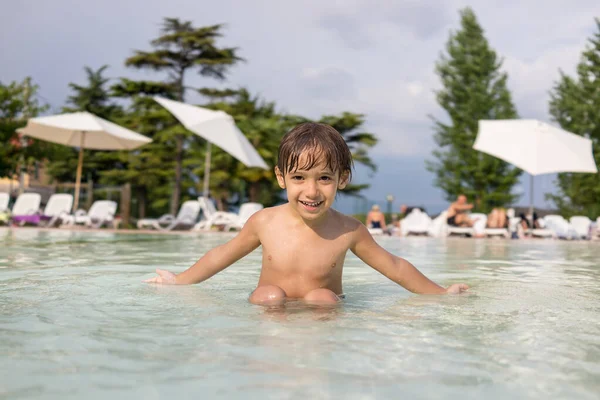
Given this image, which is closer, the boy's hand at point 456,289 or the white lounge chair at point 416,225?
the boy's hand at point 456,289

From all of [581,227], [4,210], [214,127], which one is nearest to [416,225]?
[581,227]

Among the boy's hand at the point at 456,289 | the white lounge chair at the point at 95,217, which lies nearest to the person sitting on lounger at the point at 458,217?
the white lounge chair at the point at 95,217

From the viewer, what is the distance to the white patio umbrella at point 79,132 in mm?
16266

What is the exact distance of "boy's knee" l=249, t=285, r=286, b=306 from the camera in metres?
3.17

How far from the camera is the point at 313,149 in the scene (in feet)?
9.34

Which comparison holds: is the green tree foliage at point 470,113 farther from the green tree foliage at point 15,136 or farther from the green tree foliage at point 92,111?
the green tree foliage at point 15,136

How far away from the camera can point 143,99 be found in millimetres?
→ 27328

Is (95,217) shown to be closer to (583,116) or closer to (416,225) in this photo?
(416,225)

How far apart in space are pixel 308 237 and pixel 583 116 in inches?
1182

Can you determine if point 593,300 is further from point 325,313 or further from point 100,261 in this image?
point 100,261

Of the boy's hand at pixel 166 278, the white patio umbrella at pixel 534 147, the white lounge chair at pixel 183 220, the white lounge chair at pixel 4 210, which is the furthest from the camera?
the white lounge chair at pixel 183 220

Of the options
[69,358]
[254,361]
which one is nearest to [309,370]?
[254,361]

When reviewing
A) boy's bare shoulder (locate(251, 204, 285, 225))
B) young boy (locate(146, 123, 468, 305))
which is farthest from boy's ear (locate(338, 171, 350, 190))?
boy's bare shoulder (locate(251, 204, 285, 225))

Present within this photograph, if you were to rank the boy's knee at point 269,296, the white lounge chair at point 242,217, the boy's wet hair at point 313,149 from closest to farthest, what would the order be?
the boy's wet hair at point 313,149, the boy's knee at point 269,296, the white lounge chair at point 242,217
